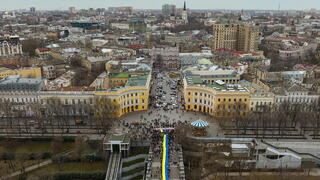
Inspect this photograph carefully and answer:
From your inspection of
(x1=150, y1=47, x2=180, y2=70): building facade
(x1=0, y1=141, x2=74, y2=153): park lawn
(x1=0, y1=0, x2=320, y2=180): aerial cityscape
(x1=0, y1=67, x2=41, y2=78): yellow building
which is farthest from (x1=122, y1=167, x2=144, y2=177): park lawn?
(x1=150, y1=47, x2=180, y2=70): building facade

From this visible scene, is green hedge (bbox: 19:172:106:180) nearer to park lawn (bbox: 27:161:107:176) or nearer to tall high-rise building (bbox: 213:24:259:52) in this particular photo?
park lawn (bbox: 27:161:107:176)

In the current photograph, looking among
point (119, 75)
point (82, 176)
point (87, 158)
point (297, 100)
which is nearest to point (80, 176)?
point (82, 176)

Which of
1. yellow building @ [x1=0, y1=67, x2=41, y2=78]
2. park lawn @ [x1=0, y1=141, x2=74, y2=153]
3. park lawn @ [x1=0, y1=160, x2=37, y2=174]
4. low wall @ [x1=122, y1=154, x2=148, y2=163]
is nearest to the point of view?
park lawn @ [x1=0, y1=160, x2=37, y2=174]

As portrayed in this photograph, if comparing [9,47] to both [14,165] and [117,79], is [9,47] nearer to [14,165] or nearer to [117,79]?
[117,79]

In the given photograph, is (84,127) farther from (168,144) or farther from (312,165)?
(312,165)

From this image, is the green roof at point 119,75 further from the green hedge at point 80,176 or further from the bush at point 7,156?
the green hedge at point 80,176

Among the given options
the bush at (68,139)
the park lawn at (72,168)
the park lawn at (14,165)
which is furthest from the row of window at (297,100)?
the park lawn at (14,165)
